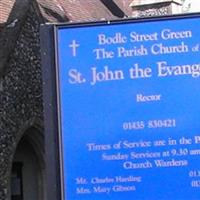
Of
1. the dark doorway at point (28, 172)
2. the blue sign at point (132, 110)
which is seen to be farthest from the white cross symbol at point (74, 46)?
the dark doorway at point (28, 172)

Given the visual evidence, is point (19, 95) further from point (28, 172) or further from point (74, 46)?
point (74, 46)

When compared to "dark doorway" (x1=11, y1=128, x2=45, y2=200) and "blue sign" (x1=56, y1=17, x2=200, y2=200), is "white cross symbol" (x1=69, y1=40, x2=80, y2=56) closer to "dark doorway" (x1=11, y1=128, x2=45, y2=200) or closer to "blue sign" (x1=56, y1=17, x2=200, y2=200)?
"blue sign" (x1=56, y1=17, x2=200, y2=200)

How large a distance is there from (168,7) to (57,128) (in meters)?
18.9

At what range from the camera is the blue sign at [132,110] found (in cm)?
341

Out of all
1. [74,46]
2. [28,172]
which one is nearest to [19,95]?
[28,172]

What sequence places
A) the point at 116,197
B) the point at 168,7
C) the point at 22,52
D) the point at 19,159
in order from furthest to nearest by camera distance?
1. the point at 168,7
2. the point at 19,159
3. the point at 22,52
4. the point at 116,197

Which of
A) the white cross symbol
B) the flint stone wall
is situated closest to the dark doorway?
the flint stone wall

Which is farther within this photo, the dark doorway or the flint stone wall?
the dark doorway

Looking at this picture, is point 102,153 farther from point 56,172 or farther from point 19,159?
point 19,159

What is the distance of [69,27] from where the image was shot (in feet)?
11.8

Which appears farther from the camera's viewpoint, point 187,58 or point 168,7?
point 168,7

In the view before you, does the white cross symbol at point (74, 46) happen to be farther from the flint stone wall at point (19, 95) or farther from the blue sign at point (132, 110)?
the flint stone wall at point (19, 95)

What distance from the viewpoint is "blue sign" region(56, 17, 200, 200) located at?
341 centimetres

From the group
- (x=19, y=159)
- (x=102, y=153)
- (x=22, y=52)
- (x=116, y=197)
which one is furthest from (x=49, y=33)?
(x=19, y=159)
